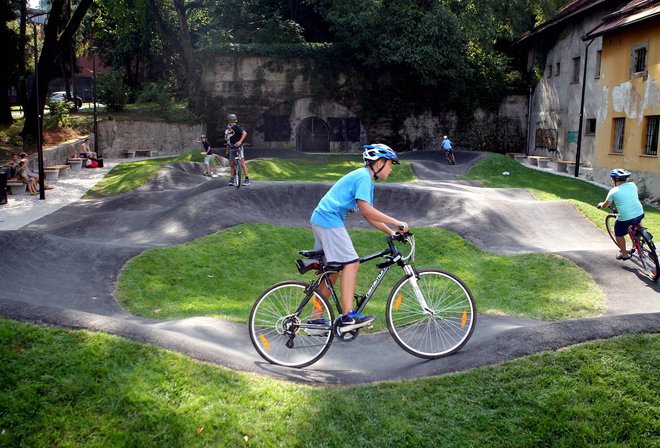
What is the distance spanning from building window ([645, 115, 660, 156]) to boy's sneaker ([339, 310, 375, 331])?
1985cm

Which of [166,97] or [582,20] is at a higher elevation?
[582,20]

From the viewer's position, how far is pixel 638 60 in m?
23.7

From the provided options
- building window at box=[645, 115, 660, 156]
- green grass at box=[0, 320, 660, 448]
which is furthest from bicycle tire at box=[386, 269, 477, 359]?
building window at box=[645, 115, 660, 156]

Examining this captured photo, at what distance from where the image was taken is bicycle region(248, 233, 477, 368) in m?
6.03

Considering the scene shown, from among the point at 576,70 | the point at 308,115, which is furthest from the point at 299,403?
the point at 308,115

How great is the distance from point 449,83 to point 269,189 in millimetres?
26224

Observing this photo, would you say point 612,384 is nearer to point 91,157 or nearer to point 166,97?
point 91,157

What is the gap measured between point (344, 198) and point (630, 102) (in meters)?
21.6

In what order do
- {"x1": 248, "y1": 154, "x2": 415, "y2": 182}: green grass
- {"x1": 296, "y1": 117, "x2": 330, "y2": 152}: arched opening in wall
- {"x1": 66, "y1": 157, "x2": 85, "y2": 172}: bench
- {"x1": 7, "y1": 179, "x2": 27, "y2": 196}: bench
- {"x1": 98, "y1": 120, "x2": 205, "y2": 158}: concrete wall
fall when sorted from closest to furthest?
{"x1": 7, "y1": 179, "x2": 27, "y2": 196}: bench → {"x1": 248, "y1": 154, "x2": 415, "y2": 182}: green grass → {"x1": 66, "y1": 157, "x2": 85, "y2": 172}: bench → {"x1": 98, "y1": 120, "x2": 205, "y2": 158}: concrete wall → {"x1": 296, "y1": 117, "x2": 330, "y2": 152}: arched opening in wall

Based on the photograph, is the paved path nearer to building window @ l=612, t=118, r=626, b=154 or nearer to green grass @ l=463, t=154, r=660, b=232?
green grass @ l=463, t=154, r=660, b=232

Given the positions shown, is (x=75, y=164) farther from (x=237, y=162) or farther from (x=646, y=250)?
(x=646, y=250)

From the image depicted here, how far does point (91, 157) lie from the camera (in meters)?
30.8

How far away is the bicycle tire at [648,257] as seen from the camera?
11.2m

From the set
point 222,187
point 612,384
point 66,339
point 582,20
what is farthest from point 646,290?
point 582,20
